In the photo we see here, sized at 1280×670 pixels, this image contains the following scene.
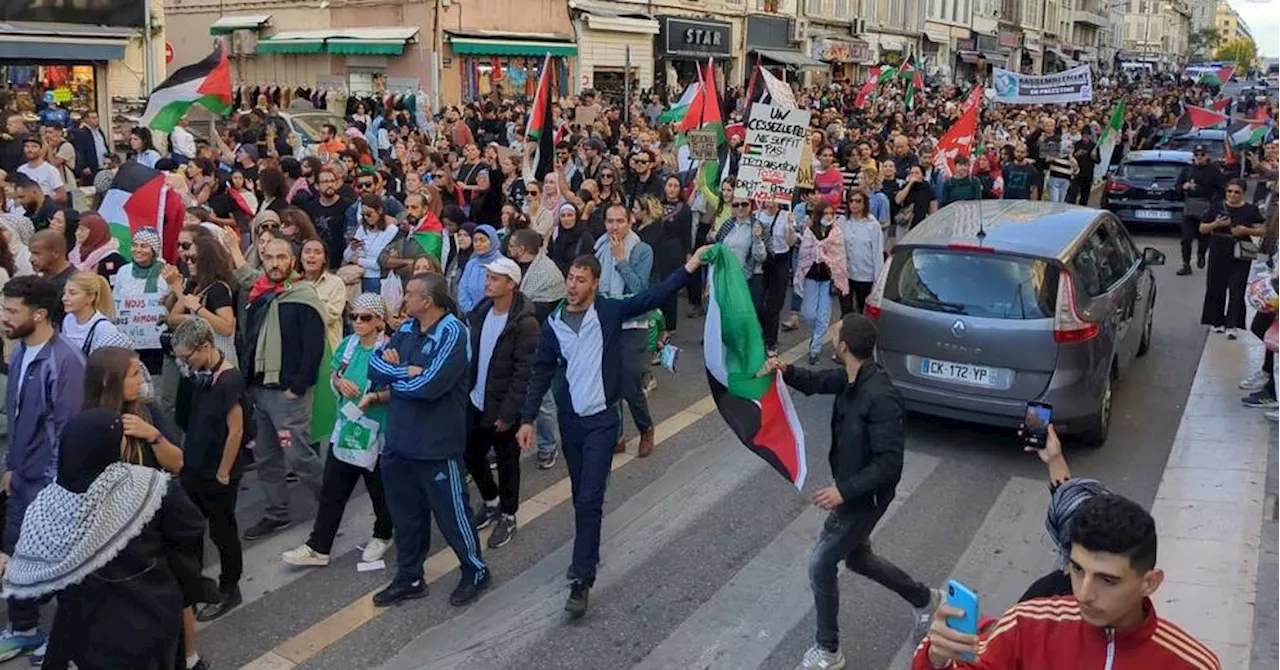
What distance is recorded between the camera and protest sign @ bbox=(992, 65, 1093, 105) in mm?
→ 19234

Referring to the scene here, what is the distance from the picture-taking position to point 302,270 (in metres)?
6.73

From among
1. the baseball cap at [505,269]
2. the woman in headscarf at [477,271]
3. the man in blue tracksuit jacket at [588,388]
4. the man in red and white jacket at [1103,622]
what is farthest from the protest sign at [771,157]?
the man in red and white jacket at [1103,622]

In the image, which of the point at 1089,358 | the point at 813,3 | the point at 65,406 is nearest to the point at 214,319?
the point at 65,406

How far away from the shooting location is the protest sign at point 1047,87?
63.1 feet

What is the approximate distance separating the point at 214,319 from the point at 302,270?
1.93ft

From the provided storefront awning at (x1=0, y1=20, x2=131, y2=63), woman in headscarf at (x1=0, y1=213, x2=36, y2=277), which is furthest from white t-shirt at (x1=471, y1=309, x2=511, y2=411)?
storefront awning at (x1=0, y1=20, x2=131, y2=63)

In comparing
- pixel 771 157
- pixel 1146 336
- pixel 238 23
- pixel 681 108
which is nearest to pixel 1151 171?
pixel 681 108

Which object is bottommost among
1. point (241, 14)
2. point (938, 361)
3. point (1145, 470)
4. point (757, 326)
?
point (1145, 470)

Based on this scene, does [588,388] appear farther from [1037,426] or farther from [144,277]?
[144,277]

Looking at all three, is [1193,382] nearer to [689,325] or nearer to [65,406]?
[689,325]

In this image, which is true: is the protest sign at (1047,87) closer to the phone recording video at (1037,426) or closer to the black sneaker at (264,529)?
the black sneaker at (264,529)

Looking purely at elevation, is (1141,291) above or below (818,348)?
above

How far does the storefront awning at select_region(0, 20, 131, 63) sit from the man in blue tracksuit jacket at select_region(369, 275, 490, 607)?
1621 centimetres

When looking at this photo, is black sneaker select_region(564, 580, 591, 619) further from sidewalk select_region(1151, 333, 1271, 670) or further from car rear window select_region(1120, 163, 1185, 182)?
car rear window select_region(1120, 163, 1185, 182)
